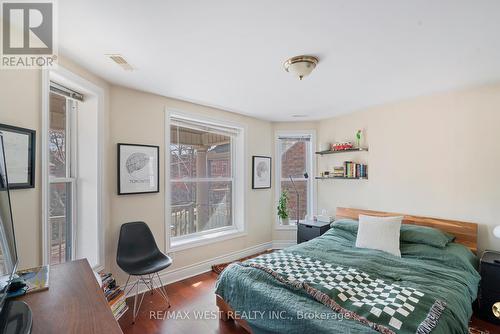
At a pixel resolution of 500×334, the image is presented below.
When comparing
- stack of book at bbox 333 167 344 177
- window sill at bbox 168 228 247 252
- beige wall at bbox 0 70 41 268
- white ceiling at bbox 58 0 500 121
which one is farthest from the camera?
stack of book at bbox 333 167 344 177

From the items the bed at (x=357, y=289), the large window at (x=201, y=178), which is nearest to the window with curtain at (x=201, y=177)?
the large window at (x=201, y=178)

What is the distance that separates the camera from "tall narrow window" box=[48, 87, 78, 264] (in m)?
2.23

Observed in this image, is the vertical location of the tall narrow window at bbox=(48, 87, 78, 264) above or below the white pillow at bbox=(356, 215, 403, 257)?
above

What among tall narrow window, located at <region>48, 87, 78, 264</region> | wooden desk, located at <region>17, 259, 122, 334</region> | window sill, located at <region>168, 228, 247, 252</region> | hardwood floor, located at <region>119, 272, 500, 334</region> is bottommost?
hardwood floor, located at <region>119, 272, 500, 334</region>

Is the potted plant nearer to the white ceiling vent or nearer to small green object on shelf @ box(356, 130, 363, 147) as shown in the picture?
small green object on shelf @ box(356, 130, 363, 147)

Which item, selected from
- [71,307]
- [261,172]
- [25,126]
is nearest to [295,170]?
[261,172]

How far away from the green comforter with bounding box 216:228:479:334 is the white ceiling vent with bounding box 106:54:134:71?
7.01 feet

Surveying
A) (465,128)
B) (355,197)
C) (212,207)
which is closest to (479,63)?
(465,128)

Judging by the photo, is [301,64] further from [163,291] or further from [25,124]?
[163,291]

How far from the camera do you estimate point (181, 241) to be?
3.33 metres

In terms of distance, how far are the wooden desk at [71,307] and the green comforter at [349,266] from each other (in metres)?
1.14

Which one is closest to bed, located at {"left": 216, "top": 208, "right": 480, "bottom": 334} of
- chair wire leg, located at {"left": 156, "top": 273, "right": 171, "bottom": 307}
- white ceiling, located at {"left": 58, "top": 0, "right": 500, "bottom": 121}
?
chair wire leg, located at {"left": 156, "top": 273, "right": 171, "bottom": 307}

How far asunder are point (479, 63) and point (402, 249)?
1.96m

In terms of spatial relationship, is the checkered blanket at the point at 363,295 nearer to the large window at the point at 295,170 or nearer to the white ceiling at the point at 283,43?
the white ceiling at the point at 283,43
